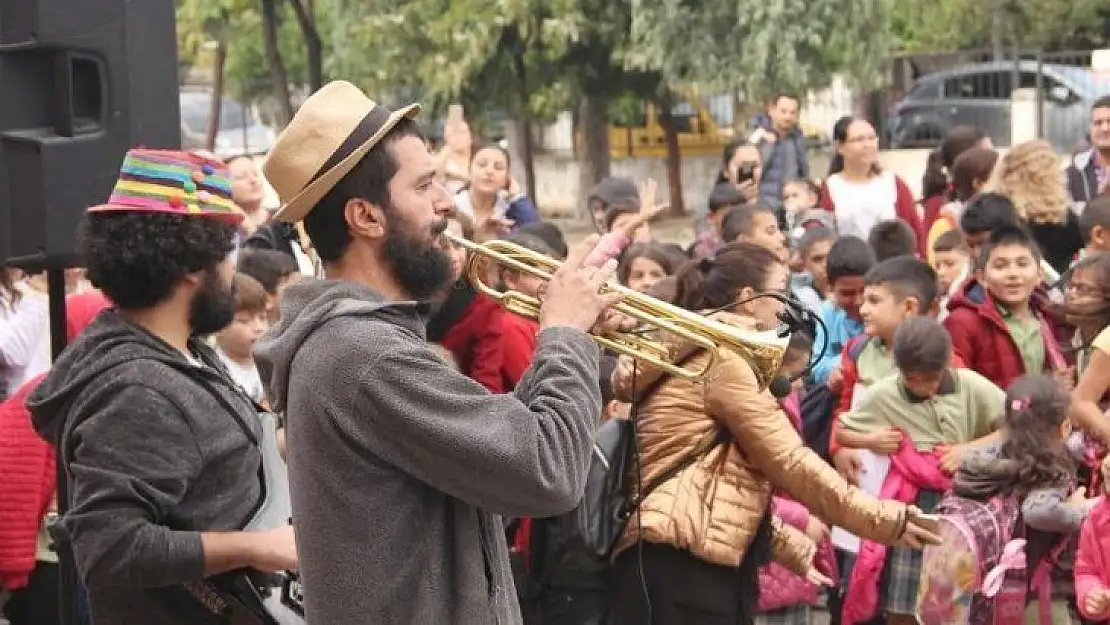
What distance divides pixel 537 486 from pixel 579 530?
225cm

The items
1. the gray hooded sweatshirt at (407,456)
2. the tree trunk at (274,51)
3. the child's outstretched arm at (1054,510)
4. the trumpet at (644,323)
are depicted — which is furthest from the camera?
the tree trunk at (274,51)

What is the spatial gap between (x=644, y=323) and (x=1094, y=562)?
2.45 meters

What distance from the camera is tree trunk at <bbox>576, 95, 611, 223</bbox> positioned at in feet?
73.2

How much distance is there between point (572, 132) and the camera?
25484 mm

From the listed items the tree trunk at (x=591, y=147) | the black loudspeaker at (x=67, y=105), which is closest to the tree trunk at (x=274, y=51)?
the tree trunk at (x=591, y=147)

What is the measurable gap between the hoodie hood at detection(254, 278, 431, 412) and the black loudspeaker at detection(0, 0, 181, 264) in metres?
2.11

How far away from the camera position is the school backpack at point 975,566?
598 cm

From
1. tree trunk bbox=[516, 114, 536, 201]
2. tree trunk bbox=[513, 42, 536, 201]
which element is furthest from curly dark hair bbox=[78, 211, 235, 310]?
tree trunk bbox=[516, 114, 536, 201]

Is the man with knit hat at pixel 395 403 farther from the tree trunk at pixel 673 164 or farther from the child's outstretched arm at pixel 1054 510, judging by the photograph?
the tree trunk at pixel 673 164

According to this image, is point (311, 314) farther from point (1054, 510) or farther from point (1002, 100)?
point (1002, 100)

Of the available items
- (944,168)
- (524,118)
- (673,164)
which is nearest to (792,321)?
A: (944,168)

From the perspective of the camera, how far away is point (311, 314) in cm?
345

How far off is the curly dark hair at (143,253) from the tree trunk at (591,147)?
1792cm

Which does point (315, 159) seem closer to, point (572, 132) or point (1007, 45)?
point (572, 132)
